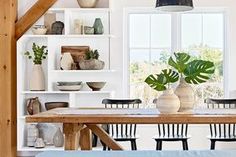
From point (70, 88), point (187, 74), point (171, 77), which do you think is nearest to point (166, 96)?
point (171, 77)

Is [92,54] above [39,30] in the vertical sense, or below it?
below

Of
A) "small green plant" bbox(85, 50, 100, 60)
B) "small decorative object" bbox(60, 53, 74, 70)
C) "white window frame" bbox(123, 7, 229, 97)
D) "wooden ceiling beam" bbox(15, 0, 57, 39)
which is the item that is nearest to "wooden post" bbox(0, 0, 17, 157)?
"wooden ceiling beam" bbox(15, 0, 57, 39)

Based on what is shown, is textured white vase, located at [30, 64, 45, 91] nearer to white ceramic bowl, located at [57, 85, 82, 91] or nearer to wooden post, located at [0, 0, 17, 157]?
white ceramic bowl, located at [57, 85, 82, 91]

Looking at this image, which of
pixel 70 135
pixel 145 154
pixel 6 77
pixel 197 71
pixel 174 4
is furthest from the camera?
pixel 6 77

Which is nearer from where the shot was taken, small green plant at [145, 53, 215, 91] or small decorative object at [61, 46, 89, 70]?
small green plant at [145, 53, 215, 91]

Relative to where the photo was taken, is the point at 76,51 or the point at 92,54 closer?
the point at 92,54

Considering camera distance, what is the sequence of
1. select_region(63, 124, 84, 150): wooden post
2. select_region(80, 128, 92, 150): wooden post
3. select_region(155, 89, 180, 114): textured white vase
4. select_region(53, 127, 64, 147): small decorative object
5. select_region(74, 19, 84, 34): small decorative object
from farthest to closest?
select_region(74, 19, 84, 34): small decorative object → select_region(53, 127, 64, 147): small decorative object → select_region(80, 128, 92, 150): wooden post → select_region(155, 89, 180, 114): textured white vase → select_region(63, 124, 84, 150): wooden post

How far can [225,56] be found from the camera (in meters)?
6.35

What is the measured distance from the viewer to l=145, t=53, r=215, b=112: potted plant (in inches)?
150

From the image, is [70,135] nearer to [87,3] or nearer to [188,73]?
[188,73]

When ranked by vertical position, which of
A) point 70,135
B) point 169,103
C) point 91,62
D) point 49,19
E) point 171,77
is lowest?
point 70,135

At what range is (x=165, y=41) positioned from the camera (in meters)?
6.42

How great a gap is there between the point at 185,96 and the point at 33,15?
1674mm

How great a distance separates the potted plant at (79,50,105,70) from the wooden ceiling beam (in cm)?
172
